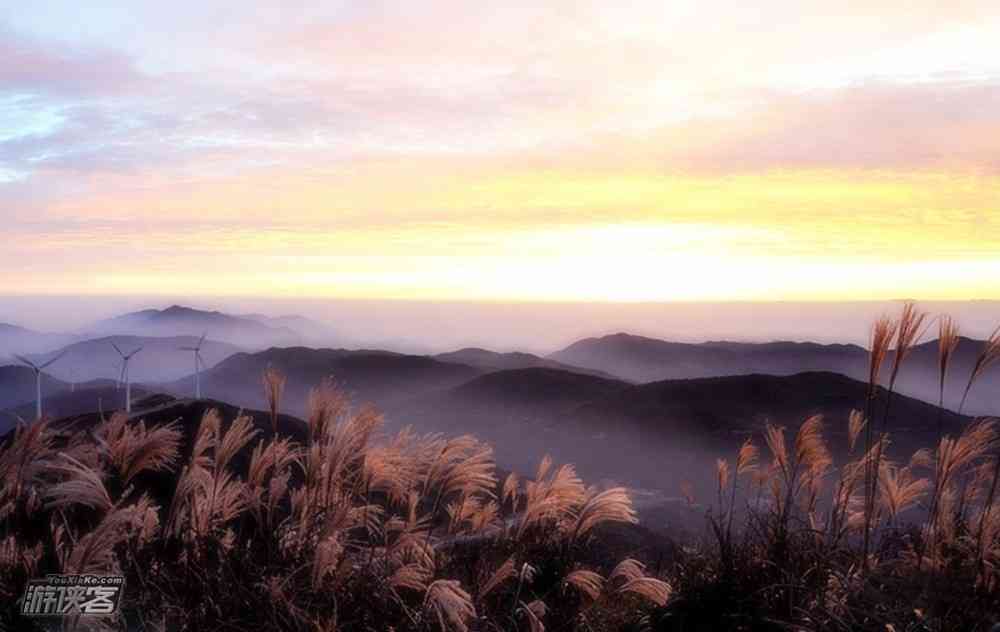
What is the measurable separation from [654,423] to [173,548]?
6036cm

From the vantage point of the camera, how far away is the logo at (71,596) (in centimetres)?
527

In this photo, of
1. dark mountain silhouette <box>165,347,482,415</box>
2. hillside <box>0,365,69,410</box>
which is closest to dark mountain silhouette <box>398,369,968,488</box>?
dark mountain silhouette <box>165,347,482,415</box>

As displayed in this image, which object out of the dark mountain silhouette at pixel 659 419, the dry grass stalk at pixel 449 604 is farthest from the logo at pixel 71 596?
the dark mountain silhouette at pixel 659 419

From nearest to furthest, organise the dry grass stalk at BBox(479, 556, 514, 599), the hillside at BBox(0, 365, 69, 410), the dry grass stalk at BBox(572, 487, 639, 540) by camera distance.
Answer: the dry grass stalk at BBox(479, 556, 514, 599) → the dry grass stalk at BBox(572, 487, 639, 540) → the hillside at BBox(0, 365, 69, 410)

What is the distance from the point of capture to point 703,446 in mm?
58969

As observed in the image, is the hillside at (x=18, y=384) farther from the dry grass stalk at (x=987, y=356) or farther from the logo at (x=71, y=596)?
the dry grass stalk at (x=987, y=356)

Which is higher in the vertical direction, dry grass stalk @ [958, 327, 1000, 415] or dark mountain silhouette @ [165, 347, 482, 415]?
dry grass stalk @ [958, 327, 1000, 415]

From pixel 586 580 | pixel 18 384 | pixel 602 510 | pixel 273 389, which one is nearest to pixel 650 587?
pixel 586 580

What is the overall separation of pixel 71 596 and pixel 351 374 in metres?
109

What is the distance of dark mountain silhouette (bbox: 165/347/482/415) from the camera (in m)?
105

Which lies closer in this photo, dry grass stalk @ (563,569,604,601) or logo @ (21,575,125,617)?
logo @ (21,575,125,617)

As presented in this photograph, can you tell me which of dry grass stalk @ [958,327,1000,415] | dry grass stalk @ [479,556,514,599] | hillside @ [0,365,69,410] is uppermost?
dry grass stalk @ [958,327,1000,415]

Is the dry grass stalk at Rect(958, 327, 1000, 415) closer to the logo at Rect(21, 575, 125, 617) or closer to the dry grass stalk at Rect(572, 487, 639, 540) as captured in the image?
the dry grass stalk at Rect(572, 487, 639, 540)

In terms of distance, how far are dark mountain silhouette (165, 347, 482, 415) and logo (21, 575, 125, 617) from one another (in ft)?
284
